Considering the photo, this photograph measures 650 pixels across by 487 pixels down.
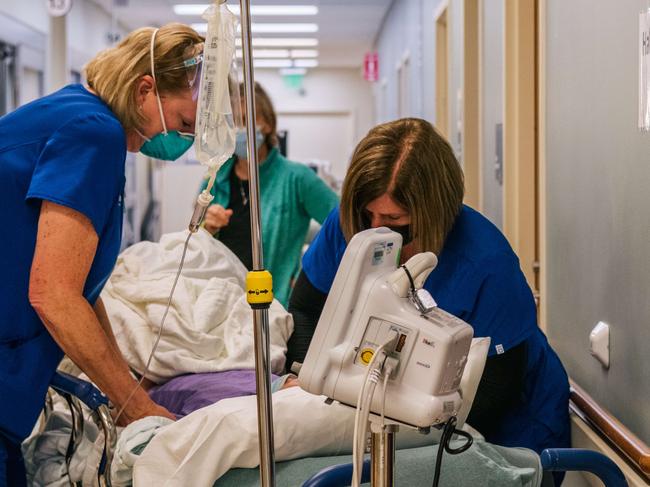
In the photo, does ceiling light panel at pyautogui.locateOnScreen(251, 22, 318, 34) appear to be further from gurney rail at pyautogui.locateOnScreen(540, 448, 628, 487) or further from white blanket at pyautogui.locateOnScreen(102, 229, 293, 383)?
gurney rail at pyautogui.locateOnScreen(540, 448, 628, 487)

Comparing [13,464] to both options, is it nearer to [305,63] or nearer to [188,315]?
[188,315]

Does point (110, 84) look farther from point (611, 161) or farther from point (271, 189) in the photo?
point (271, 189)

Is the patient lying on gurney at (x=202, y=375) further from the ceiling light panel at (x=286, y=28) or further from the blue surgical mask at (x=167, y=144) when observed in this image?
the ceiling light panel at (x=286, y=28)

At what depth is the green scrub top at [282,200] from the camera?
3.22 metres

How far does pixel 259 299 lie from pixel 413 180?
555mm

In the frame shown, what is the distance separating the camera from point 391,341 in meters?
1.04

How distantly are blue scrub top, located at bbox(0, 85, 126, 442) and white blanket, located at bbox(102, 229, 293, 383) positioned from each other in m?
0.54

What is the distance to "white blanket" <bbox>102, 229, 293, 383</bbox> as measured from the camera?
203 centimetres

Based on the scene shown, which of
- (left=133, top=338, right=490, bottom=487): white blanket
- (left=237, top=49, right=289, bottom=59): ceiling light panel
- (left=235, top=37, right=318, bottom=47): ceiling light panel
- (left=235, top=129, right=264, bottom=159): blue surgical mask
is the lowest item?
(left=133, top=338, right=490, bottom=487): white blanket

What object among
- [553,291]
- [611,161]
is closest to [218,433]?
[611,161]

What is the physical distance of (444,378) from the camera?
1.02m

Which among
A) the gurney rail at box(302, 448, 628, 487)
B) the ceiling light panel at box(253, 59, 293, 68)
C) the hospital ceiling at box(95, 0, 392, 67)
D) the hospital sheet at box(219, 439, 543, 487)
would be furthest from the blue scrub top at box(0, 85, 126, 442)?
the ceiling light panel at box(253, 59, 293, 68)

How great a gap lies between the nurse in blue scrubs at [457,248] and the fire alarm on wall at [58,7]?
4025mm

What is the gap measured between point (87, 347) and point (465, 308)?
2.25 ft
